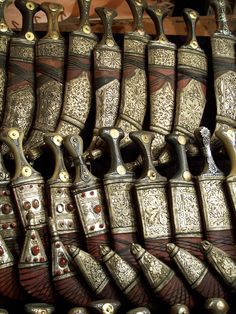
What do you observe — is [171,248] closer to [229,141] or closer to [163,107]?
[229,141]

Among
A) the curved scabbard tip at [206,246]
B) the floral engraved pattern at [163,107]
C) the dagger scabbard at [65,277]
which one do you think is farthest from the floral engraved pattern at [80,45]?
the curved scabbard tip at [206,246]

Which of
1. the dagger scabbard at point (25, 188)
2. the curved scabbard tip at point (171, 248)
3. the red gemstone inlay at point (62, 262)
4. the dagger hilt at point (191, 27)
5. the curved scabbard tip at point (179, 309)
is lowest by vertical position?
the curved scabbard tip at point (179, 309)

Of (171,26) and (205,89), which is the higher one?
(171,26)

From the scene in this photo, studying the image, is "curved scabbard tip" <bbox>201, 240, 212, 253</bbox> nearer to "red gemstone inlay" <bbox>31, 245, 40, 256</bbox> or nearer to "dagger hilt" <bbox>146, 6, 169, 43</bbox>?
"red gemstone inlay" <bbox>31, 245, 40, 256</bbox>

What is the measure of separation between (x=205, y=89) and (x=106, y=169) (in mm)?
383

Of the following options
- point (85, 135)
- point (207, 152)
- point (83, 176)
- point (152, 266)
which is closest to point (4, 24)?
point (85, 135)

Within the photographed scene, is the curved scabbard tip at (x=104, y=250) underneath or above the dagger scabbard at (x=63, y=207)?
underneath

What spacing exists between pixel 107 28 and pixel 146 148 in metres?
0.44

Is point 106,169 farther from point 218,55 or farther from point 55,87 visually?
point 218,55

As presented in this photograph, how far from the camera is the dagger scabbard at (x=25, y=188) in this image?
67.7 inches

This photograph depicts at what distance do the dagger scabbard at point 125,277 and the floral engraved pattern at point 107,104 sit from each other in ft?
1.38

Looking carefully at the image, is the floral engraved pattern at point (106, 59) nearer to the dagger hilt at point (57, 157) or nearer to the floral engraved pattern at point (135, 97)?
the floral engraved pattern at point (135, 97)

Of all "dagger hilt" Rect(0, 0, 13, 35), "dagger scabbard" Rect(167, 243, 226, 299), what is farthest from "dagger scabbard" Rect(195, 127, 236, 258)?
"dagger hilt" Rect(0, 0, 13, 35)

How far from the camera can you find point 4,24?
80.0 inches
